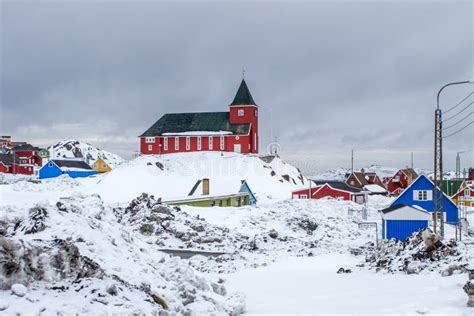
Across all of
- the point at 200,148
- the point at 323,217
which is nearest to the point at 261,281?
the point at 323,217

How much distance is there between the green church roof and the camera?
6569cm

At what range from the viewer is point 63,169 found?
2771 inches

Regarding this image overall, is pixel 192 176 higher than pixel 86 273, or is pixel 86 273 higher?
pixel 192 176

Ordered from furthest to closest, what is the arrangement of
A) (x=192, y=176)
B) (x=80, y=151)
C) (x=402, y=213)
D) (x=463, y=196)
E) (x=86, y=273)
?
(x=80, y=151) < (x=192, y=176) < (x=463, y=196) < (x=402, y=213) < (x=86, y=273)

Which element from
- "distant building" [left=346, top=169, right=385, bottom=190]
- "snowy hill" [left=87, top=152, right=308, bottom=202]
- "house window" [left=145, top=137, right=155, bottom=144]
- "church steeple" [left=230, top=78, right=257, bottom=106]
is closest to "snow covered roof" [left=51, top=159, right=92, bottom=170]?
"house window" [left=145, top=137, right=155, bottom=144]

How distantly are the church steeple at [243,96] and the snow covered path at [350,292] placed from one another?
5038 cm

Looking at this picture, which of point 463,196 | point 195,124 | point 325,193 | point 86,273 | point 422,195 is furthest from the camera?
point 195,124

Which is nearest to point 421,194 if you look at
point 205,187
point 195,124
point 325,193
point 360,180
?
point 325,193

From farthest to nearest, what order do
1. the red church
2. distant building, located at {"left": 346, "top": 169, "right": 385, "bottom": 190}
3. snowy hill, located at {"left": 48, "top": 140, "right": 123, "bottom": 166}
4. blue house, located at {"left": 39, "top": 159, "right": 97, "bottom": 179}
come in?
snowy hill, located at {"left": 48, "top": 140, "right": 123, "bottom": 166}, distant building, located at {"left": 346, "top": 169, "right": 385, "bottom": 190}, blue house, located at {"left": 39, "top": 159, "right": 97, "bottom": 179}, the red church

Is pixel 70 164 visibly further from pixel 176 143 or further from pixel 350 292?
pixel 350 292

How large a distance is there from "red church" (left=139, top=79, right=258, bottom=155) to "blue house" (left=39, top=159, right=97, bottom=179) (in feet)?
41.6

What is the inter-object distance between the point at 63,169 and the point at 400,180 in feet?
190

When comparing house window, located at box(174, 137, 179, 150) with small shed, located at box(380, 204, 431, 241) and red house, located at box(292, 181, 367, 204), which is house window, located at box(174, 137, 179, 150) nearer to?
red house, located at box(292, 181, 367, 204)

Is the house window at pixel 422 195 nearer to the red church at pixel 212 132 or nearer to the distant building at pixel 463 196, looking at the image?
the distant building at pixel 463 196
